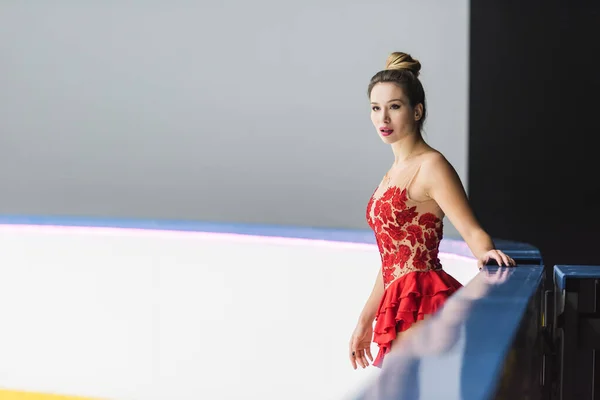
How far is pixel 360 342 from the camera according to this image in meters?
2.19

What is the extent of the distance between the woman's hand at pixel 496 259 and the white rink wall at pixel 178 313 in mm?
964

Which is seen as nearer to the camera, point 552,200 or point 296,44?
point 552,200

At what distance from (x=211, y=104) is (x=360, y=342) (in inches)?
185

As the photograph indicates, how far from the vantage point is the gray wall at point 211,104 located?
6.14m

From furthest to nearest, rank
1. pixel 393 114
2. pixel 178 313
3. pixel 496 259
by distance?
pixel 178 313, pixel 393 114, pixel 496 259

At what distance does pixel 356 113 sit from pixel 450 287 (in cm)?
440

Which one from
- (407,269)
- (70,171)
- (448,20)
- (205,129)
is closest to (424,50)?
(448,20)

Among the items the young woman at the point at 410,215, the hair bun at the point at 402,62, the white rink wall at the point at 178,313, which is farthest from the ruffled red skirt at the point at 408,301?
the white rink wall at the point at 178,313

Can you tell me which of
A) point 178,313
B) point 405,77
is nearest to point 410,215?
point 405,77

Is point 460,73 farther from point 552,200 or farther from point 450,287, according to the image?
point 450,287

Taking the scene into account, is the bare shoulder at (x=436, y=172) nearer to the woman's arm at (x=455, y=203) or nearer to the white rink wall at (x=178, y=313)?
the woman's arm at (x=455, y=203)

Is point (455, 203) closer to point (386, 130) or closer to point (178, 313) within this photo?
point (386, 130)

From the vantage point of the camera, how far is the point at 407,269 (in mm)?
1982

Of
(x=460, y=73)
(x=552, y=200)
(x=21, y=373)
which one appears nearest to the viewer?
(x=21, y=373)
